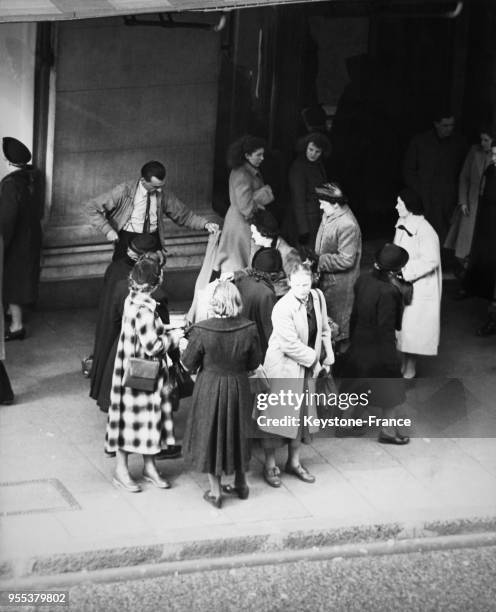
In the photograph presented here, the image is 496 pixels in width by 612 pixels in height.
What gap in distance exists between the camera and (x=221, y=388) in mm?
Result: 10938

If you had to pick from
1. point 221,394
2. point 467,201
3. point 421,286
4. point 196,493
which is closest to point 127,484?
point 196,493

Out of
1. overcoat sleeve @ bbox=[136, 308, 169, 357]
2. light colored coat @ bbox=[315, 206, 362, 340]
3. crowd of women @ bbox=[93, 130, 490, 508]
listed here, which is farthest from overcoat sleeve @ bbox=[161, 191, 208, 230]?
overcoat sleeve @ bbox=[136, 308, 169, 357]

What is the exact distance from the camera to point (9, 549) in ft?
34.5

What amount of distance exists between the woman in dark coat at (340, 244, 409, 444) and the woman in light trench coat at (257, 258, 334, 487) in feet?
1.71

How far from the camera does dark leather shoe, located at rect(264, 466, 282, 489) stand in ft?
38.0

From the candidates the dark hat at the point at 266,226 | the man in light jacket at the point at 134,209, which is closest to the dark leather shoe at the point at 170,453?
the dark hat at the point at 266,226

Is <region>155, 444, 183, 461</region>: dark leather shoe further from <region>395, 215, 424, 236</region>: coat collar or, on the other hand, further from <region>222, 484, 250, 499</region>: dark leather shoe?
<region>395, 215, 424, 236</region>: coat collar

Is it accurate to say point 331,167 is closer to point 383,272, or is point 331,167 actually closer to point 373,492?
point 383,272

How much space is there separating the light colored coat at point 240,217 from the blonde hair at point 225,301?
2.48 meters

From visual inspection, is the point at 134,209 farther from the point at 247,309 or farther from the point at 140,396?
the point at 140,396

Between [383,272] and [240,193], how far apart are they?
1884 mm

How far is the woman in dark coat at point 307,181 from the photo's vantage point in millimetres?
13953

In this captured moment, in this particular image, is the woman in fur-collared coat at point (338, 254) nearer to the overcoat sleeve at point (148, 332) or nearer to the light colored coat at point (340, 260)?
the light colored coat at point (340, 260)

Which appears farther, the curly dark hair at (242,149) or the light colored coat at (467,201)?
the light colored coat at (467,201)
